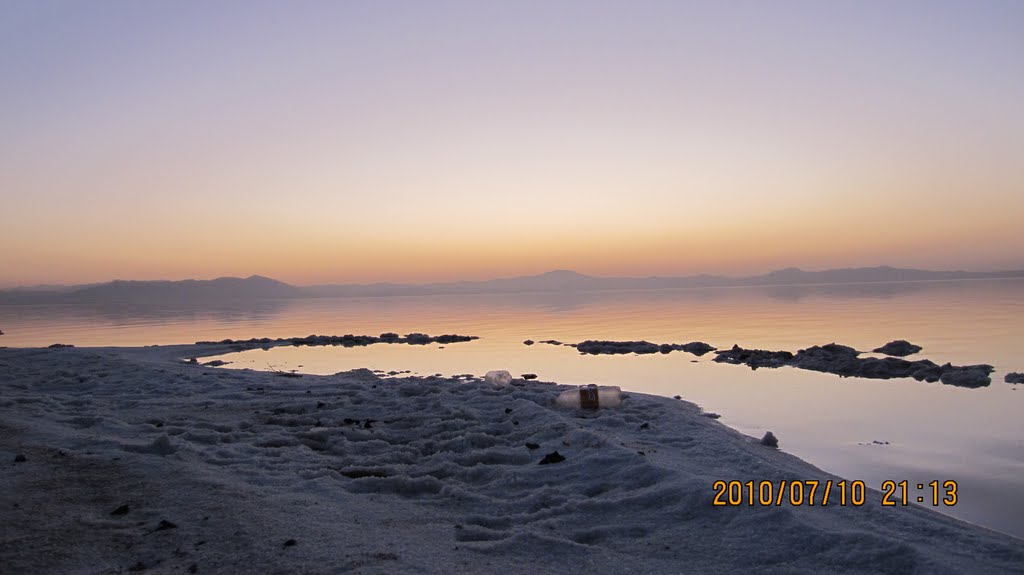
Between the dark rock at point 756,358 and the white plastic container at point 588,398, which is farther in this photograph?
the dark rock at point 756,358

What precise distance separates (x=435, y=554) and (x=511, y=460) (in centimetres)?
263

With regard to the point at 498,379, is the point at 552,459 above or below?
below

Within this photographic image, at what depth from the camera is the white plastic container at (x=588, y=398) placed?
965cm

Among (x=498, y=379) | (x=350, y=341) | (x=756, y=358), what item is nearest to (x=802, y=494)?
(x=498, y=379)

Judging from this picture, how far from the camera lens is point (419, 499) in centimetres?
574

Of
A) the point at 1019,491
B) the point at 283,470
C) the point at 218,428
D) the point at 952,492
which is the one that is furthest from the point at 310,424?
the point at 1019,491

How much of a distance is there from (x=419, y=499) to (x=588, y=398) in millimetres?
4396

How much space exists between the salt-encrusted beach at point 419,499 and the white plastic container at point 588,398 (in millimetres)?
240

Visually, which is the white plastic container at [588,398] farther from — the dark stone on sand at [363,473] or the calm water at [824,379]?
the dark stone on sand at [363,473]

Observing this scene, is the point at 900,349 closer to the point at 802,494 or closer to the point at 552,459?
the point at 802,494

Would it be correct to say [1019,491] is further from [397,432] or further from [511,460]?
[397,432]

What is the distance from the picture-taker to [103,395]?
10539mm

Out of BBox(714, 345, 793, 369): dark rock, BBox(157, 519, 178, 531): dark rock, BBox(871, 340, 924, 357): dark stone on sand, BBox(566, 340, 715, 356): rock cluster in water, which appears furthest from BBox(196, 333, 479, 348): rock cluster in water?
BBox(157, 519, 178, 531): dark rock

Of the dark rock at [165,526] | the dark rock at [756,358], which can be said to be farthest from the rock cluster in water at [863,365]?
the dark rock at [165,526]
